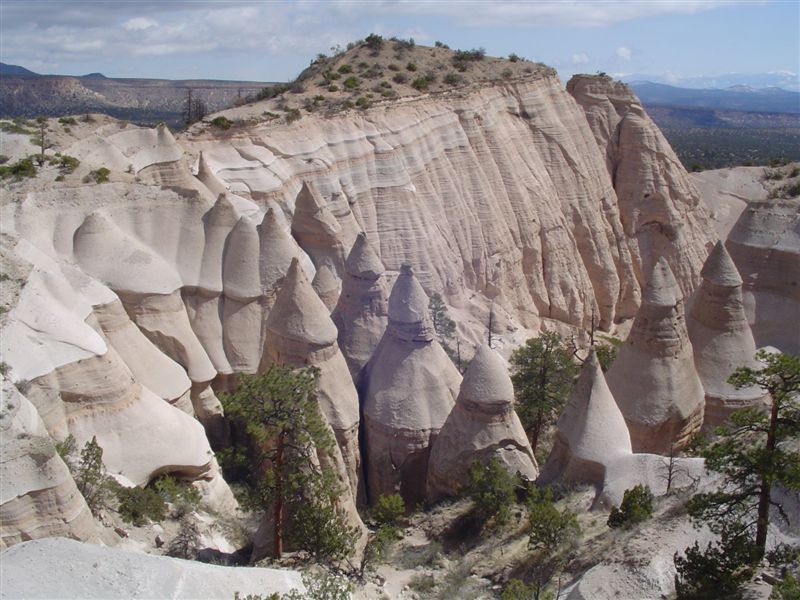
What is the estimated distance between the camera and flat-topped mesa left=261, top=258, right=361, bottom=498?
1469cm

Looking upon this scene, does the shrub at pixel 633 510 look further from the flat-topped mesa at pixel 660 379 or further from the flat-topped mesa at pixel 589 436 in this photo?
the flat-topped mesa at pixel 660 379

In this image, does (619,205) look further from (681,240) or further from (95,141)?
(95,141)

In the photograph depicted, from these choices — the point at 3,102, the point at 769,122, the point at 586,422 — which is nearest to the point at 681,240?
the point at 586,422

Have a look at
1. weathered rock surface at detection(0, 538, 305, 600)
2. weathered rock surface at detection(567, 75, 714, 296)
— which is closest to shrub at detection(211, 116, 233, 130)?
weathered rock surface at detection(0, 538, 305, 600)

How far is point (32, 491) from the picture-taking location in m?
8.73

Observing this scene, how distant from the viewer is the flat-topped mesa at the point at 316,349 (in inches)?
578

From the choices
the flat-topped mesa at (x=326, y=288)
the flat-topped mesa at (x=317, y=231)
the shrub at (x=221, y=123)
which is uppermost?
the shrub at (x=221, y=123)

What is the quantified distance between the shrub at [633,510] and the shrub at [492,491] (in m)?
2.16

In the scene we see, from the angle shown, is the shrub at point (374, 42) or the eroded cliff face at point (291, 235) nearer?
the eroded cliff face at point (291, 235)

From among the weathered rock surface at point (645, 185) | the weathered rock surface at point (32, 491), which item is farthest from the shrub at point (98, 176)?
the weathered rock surface at point (645, 185)

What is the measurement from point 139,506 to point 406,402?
6046 mm

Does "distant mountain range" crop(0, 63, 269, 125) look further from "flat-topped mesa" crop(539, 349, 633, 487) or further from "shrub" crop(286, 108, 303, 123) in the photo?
"flat-topped mesa" crop(539, 349, 633, 487)

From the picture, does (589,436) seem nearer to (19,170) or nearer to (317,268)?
(317,268)

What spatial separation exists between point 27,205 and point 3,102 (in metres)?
74.3
